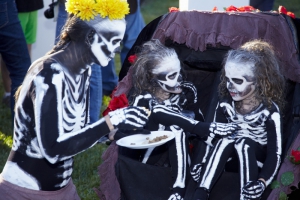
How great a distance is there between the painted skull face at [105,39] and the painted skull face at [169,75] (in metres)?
1.15

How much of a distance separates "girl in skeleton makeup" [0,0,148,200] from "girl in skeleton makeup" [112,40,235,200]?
1044mm

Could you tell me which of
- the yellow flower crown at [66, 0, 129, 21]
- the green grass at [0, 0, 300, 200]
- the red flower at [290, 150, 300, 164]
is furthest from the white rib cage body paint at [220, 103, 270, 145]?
the yellow flower crown at [66, 0, 129, 21]

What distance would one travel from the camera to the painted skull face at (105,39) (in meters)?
2.58

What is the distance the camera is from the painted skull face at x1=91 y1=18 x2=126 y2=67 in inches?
102

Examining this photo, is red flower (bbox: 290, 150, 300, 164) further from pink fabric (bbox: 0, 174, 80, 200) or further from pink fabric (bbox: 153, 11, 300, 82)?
pink fabric (bbox: 0, 174, 80, 200)

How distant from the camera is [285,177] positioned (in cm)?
338

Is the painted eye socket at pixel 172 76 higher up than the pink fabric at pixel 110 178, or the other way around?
the painted eye socket at pixel 172 76

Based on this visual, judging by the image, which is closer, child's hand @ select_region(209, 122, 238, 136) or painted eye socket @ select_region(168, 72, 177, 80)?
child's hand @ select_region(209, 122, 238, 136)

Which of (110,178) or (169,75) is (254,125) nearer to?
(169,75)

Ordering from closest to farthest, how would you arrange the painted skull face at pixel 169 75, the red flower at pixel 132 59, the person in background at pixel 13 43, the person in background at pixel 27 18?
1. the painted skull face at pixel 169 75
2. the red flower at pixel 132 59
3. the person in background at pixel 13 43
4. the person in background at pixel 27 18

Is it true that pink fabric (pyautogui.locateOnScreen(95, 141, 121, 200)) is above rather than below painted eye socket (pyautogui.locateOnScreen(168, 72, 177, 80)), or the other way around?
below

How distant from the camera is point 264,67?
141 inches

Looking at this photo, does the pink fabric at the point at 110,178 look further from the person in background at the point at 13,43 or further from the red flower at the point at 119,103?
the person in background at the point at 13,43

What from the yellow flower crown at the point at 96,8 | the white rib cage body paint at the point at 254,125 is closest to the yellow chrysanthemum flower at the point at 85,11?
the yellow flower crown at the point at 96,8
